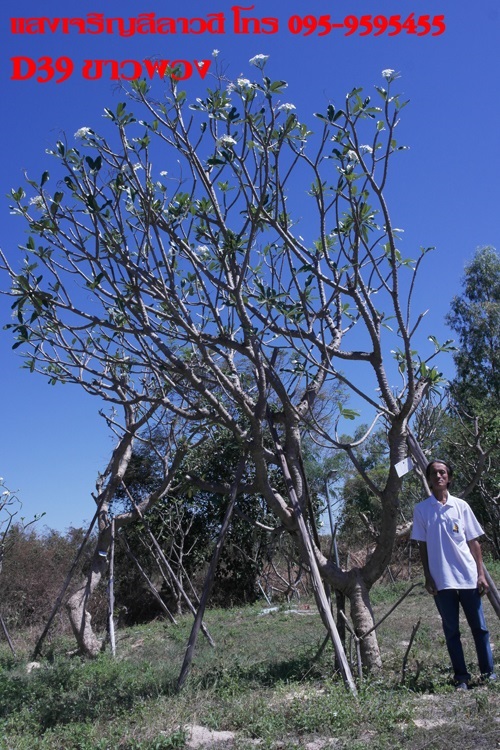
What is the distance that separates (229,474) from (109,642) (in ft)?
15.7

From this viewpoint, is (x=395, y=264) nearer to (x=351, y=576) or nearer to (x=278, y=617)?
(x=351, y=576)

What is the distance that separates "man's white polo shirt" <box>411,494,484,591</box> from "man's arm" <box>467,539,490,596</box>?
5 centimetres

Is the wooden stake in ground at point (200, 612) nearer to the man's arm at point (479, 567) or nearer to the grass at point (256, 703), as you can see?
the grass at point (256, 703)

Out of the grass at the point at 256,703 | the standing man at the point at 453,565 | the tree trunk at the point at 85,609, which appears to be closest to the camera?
the grass at the point at 256,703

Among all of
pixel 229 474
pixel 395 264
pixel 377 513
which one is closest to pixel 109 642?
pixel 229 474

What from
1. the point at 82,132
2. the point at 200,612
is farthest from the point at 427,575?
the point at 82,132

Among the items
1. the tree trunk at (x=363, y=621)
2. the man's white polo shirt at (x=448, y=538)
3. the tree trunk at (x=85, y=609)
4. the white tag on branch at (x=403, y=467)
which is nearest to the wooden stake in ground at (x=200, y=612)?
the tree trunk at (x=363, y=621)

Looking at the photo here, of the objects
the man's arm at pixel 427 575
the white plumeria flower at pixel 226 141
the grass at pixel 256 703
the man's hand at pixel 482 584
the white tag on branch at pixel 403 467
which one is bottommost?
the grass at pixel 256 703

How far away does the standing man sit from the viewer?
428 cm

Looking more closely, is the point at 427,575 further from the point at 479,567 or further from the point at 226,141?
the point at 226,141

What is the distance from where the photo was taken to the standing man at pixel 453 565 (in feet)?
14.0

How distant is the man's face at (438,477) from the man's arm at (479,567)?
1.37 ft

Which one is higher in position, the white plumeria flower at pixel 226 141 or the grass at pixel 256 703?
the white plumeria flower at pixel 226 141

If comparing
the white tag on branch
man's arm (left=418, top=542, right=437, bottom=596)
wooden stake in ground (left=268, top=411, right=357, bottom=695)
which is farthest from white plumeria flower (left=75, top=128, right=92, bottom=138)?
man's arm (left=418, top=542, right=437, bottom=596)
